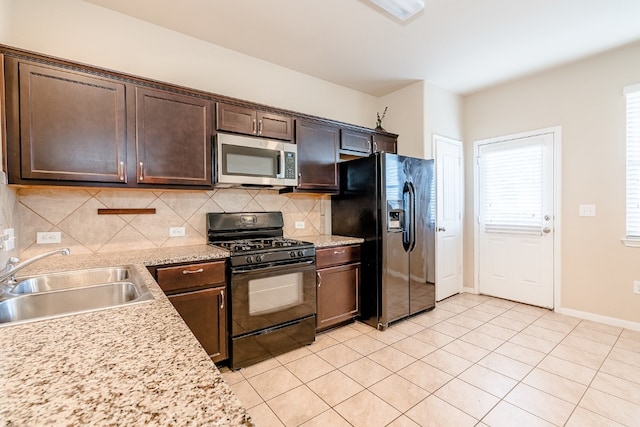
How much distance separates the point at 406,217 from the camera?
3.16 metres

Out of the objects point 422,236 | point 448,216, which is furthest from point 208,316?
point 448,216

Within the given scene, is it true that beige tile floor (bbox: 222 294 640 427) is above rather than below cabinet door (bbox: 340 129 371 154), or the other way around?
below

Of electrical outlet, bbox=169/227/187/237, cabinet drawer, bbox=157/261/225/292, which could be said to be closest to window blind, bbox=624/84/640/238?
cabinet drawer, bbox=157/261/225/292

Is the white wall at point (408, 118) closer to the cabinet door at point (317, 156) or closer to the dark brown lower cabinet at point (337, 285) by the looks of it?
the cabinet door at point (317, 156)

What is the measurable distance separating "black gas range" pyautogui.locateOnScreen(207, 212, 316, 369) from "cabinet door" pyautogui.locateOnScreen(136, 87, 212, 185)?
525 mm

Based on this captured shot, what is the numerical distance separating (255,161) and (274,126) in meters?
0.43

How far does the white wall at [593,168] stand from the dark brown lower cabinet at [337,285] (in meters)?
2.43

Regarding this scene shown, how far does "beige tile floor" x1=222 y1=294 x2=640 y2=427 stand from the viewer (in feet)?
5.79

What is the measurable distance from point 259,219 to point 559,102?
3.61 m

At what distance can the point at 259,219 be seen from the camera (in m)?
3.00

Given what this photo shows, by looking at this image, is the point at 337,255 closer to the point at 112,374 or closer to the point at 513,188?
the point at 112,374

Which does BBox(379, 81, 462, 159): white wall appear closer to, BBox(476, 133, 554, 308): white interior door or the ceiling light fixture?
BBox(476, 133, 554, 308): white interior door

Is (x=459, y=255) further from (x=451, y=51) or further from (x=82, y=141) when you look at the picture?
(x=82, y=141)

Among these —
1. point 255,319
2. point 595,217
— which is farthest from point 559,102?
point 255,319
